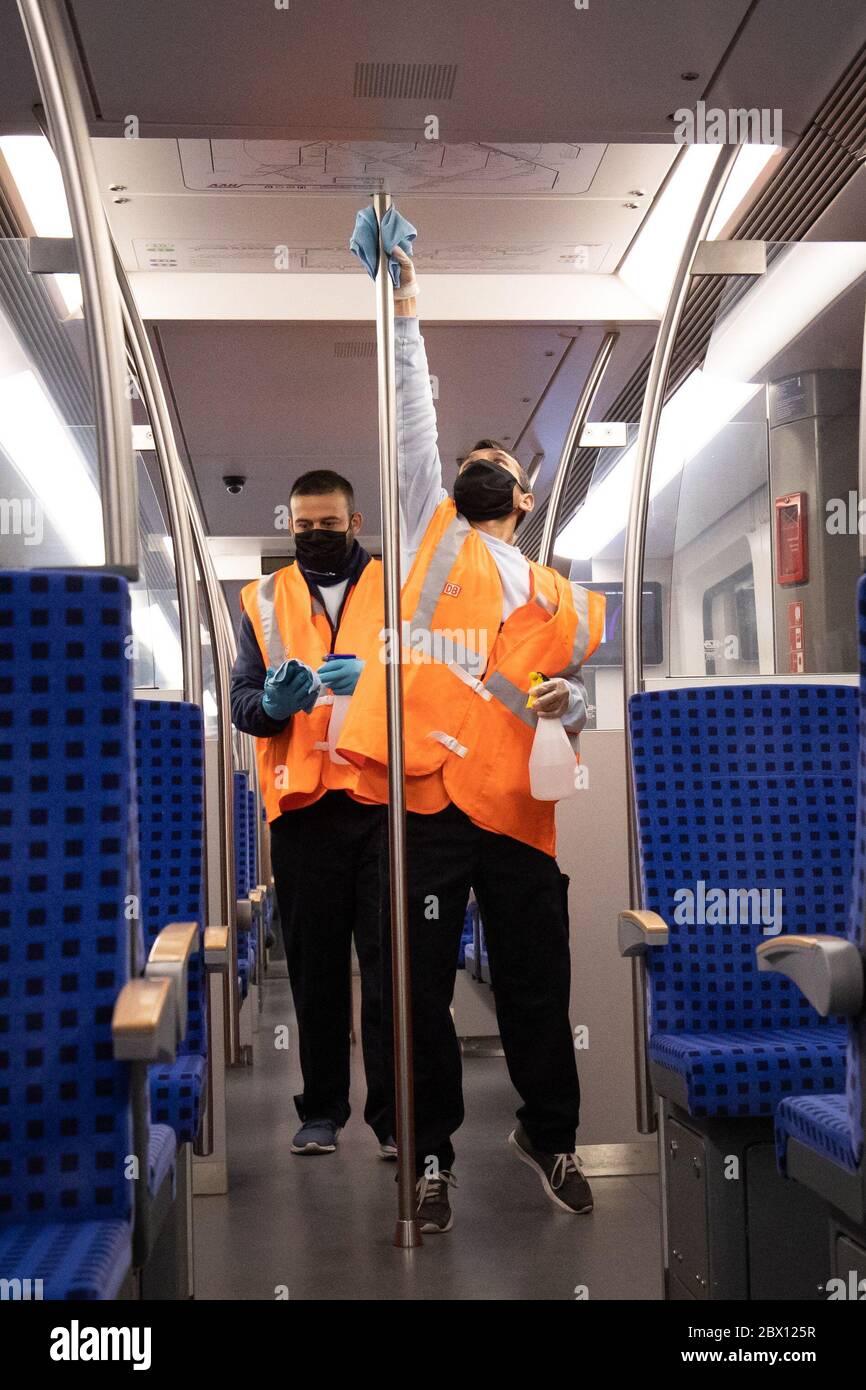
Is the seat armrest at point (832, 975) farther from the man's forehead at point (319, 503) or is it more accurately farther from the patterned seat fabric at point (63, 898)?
the man's forehead at point (319, 503)

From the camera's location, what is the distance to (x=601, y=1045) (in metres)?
3.44

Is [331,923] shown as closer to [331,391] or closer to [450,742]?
[450,742]

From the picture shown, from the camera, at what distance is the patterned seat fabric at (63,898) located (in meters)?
1.45

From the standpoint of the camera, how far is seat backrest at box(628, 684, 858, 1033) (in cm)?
251

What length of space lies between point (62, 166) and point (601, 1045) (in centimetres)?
Result: 240

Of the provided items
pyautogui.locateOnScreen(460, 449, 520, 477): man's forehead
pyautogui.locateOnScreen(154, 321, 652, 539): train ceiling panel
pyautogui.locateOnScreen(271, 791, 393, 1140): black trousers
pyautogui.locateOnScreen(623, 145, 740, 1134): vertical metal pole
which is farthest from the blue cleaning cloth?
pyautogui.locateOnScreen(154, 321, 652, 539): train ceiling panel

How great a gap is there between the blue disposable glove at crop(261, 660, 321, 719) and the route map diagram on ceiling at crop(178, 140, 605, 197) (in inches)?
58.8

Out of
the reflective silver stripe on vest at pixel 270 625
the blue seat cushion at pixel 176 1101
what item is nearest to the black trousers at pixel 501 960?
the reflective silver stripe on vest at pixel 270 625

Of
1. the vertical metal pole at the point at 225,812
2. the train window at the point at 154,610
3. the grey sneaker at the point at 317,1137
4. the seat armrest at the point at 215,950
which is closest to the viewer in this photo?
the seat armrest at the point at 215,950

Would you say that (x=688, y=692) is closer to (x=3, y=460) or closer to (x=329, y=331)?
(x=3, y=460)

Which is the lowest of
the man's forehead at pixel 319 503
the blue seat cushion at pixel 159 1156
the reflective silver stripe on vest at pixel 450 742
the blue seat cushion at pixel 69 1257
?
the blue seat cushion at pixel 159 1156

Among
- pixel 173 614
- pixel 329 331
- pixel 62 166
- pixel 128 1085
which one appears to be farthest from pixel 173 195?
pixel 128 1085

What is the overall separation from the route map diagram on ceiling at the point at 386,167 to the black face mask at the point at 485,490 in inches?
43.3

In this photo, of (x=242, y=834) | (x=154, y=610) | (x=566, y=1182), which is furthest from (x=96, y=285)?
(x=242, y=834)
